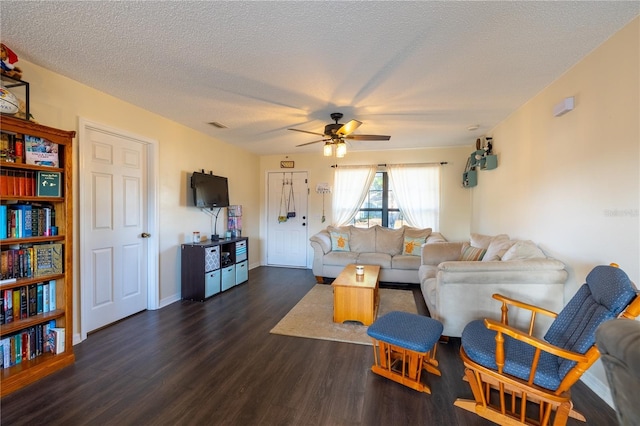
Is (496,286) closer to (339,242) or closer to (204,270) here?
(339,242)

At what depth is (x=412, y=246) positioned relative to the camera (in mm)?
4816

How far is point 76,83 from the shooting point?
257 cm

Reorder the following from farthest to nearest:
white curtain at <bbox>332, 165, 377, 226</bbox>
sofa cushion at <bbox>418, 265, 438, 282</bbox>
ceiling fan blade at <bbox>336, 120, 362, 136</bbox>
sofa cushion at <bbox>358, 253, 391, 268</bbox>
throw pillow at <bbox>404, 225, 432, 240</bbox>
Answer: white curtain at <bbox>332, 165, 377, 226</bbox>
throw pillow at <bbox>404, 225, 432, 240</bbox>
sofa cushion at <bbox>358, 253, 391, 268</bbox>
sofa cushion at <bbox>418, 265, 438, 282</bbox>
ceiling fan blade at <bbox>336, 120, 362, 136</bbox>

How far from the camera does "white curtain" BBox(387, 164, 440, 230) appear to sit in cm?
528

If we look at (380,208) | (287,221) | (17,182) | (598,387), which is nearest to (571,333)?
(598,387)

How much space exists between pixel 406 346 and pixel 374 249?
10.4ft

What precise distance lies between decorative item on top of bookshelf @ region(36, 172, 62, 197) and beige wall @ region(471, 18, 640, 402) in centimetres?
411

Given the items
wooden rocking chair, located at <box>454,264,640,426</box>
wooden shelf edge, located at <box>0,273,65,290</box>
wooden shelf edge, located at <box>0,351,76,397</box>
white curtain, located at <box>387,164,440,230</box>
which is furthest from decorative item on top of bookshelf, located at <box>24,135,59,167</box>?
white curtain, located at <box>387,164,440,230</box>

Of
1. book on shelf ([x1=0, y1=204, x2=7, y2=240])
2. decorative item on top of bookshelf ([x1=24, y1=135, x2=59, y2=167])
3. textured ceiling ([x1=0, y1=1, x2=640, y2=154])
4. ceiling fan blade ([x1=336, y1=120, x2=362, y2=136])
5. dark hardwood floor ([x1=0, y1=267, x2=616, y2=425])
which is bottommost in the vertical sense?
dark hardwood floor ([x1=0, y1=267, x2=616, y2=425])

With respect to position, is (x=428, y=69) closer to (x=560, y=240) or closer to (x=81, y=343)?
(x=560, y=240)

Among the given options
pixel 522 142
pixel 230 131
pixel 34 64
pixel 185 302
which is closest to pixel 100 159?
pixel 34 64

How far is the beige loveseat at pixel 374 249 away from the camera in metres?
4.50

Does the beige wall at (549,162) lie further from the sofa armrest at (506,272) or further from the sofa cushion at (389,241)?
the sofa cushion at (389,241)

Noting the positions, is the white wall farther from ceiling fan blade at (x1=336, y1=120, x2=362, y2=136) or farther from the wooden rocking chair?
the wooden rocking chair
